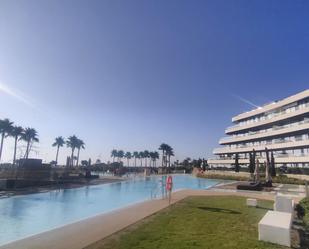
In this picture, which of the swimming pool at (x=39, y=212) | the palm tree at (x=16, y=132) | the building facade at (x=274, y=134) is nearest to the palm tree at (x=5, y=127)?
the palm tree at (x=16, y=132)

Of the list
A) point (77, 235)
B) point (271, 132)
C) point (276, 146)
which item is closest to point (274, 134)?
point (271, 132)

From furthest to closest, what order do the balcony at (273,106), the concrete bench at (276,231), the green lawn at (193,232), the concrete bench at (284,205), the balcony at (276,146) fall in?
the balcony at (273,106), the balcony at (276,146), the concrete bench at (284,205), the green lawn at (193,232), the concrete bench at (276,231)

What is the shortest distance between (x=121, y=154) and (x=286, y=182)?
107 m

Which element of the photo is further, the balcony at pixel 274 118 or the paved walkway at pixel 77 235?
the balcony at pixel 274 118

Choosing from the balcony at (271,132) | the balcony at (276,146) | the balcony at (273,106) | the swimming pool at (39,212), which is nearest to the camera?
the swimming pool at (39,212)

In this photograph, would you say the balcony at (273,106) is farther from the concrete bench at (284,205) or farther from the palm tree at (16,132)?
the palm tree at (16,132)

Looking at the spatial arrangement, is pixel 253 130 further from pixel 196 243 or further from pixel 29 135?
pixel 196 243

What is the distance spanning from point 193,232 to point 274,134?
50346mm

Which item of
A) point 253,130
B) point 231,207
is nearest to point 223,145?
point 253,130

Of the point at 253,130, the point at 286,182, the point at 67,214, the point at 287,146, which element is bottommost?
the point at 67,214

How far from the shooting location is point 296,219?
459 inches

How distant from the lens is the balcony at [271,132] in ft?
151

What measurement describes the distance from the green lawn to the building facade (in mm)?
37170

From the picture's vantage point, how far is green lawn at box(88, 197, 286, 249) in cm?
771
